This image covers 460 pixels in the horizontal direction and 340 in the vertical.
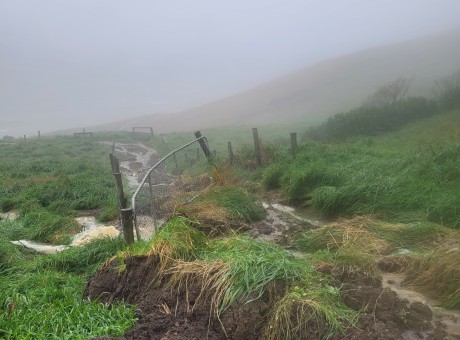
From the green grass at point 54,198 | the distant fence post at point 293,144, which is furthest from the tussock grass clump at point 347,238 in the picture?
the distant fence post at point 293,144

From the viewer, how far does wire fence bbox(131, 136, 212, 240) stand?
7.22 metres

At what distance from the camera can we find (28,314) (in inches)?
171

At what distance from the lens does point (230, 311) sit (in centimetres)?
395

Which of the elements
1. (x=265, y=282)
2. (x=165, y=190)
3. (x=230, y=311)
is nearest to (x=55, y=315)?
(x=230, y=311)

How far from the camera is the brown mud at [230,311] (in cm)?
371

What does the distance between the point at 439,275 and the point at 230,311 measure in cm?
212

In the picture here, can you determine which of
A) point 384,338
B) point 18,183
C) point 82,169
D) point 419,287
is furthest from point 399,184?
point 82,169

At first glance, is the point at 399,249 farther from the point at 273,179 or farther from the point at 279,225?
the point at 273,179

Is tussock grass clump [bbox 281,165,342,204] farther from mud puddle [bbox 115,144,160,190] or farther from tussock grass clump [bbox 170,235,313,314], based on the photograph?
mud puddle [bbox 115,144,160,190]

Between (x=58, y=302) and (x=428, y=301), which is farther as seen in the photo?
(x=58, y=302)

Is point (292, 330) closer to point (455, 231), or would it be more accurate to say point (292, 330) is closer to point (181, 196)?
point (455, 231)

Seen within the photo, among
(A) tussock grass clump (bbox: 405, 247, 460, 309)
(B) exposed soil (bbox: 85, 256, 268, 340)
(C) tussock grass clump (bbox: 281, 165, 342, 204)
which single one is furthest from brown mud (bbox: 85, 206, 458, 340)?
(C) tussock grass clump (bbox: 281, 165, 342, 204)

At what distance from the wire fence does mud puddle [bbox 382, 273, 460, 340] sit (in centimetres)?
324

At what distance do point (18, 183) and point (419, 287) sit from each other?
13313 millimetres
